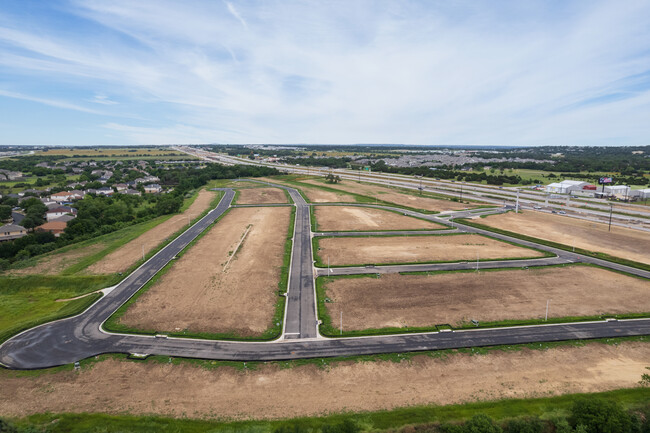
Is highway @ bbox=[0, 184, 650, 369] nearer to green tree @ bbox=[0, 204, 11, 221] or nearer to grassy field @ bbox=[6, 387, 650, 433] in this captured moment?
grassy field @ bbox=[6, 387, 650, 433]

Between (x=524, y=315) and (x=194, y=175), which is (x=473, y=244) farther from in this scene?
(x=194, y=175)

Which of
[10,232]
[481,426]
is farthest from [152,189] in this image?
[481,426]

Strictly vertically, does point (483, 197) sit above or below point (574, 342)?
above

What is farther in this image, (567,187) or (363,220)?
(567,187)

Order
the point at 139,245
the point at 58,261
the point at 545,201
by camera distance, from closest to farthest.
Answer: the point at 58,261, the point at 139,245, the point at 545,201

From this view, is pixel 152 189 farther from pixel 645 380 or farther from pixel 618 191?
pixel 618 191

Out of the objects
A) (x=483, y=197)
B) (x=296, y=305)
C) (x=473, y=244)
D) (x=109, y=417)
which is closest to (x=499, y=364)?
(x=296, y=305)
